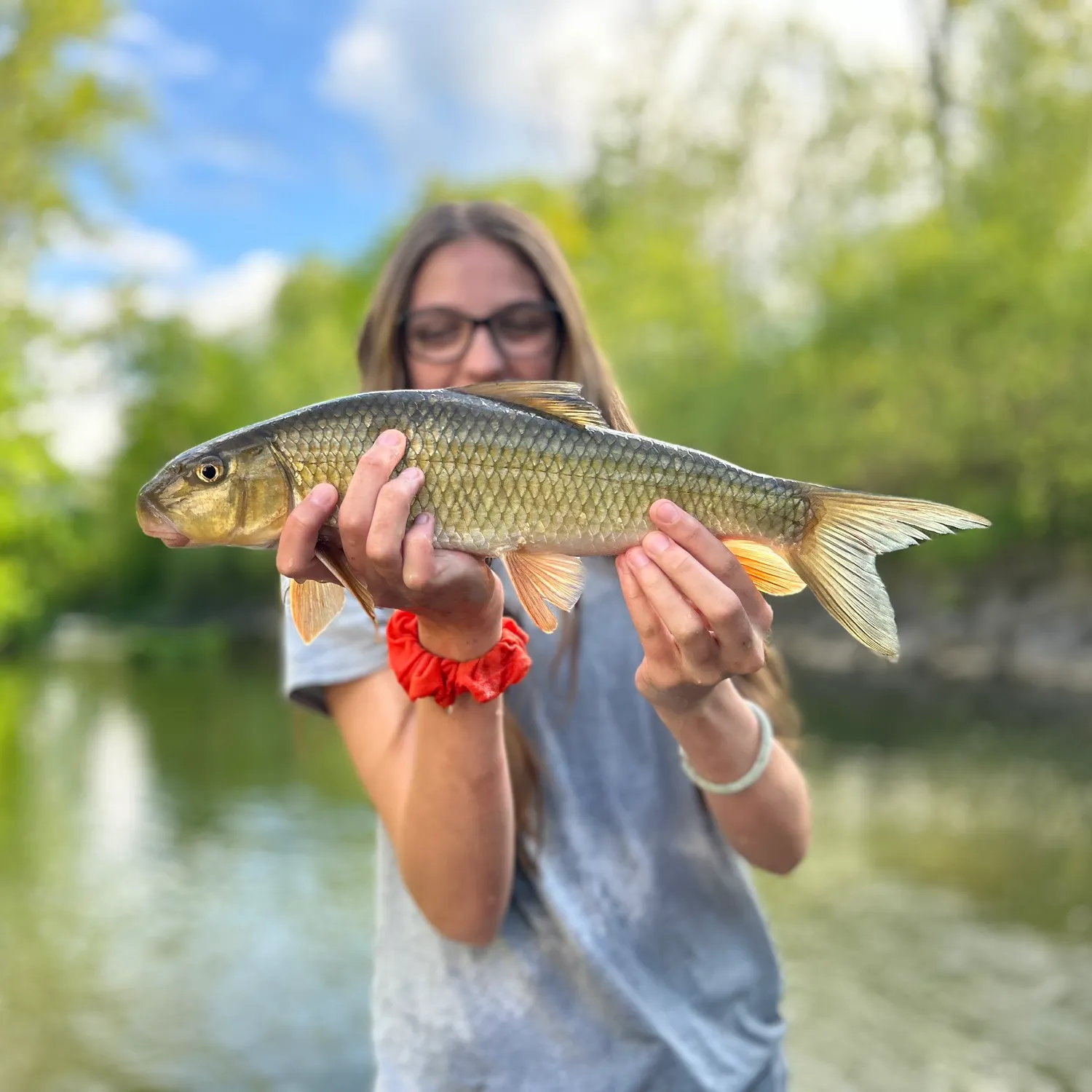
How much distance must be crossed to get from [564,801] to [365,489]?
0.83 meters

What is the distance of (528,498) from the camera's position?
2.05 metres

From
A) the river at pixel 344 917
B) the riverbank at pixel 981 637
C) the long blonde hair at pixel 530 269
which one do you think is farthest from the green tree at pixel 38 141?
the long blonde hair at pixel 530 269

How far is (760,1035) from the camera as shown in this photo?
7.48 ft

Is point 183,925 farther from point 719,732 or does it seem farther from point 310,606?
point 719,732

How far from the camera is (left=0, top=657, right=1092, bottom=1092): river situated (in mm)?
6914

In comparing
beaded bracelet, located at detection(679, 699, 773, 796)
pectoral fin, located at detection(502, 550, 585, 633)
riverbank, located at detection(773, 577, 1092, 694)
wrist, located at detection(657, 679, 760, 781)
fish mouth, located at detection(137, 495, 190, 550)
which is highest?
fish mouth, located at detection(137, 495, 190, 550)

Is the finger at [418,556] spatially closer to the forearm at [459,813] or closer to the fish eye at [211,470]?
the forearm at [459,813]

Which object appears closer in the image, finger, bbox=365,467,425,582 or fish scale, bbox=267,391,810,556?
finger, bbox=365,467,425,582

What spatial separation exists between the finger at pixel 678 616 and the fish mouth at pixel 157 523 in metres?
0.84

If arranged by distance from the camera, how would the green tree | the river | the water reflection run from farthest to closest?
the green tree
the water reflection
the river

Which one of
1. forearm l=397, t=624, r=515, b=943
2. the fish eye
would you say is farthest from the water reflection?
the fish eye

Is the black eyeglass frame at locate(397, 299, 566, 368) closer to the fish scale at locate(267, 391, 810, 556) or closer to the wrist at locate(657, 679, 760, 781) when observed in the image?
the fish scale at locate(267, 391, 810, 556)

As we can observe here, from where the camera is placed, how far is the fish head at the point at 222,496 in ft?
6.74

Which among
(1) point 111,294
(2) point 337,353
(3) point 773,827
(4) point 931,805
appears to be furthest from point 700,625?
(2) point 337,353
